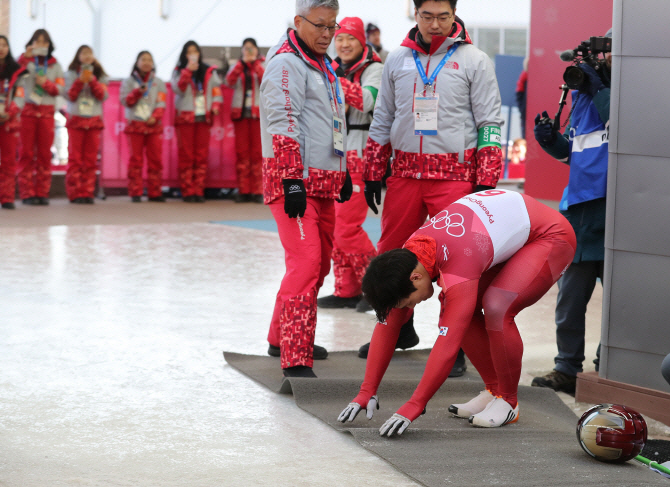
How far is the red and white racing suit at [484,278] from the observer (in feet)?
8.32

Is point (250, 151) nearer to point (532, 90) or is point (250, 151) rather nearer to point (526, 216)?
point (532, 90)

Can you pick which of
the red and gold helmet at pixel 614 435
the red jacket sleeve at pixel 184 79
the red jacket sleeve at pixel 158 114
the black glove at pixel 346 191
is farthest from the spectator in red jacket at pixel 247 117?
the red and gold helmet at pixel 614 435

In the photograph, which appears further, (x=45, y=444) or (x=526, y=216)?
(x=526, y=216)

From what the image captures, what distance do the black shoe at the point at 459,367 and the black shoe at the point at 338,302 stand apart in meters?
1.43

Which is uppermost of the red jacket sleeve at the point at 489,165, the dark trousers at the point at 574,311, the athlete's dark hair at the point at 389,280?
the red jacket sleeve at the point at 489,165

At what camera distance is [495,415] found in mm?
2838

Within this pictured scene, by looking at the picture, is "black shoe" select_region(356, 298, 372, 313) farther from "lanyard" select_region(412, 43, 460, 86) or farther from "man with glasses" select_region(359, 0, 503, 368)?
"lanyard" select_region(412, 43, 460, 86)

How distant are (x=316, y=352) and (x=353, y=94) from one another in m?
1.59

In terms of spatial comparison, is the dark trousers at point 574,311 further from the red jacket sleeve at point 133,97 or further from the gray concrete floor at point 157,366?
the red jacket sleeve at point 133,97

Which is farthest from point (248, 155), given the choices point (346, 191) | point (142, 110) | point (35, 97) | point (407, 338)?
point (346, 191)

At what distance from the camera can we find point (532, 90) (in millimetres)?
10469

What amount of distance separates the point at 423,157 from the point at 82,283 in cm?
274

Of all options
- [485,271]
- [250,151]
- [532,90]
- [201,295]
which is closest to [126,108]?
[250,151]

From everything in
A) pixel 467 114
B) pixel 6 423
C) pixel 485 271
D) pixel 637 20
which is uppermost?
pixel 637 20
